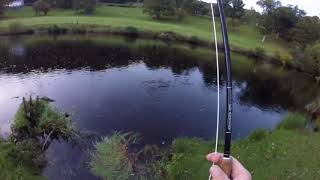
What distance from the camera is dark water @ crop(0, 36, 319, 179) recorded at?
108 ft

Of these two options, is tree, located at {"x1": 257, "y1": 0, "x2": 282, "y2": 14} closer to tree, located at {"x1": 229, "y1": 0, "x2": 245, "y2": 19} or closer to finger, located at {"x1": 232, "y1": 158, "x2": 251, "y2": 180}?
tree, located at {"x1": 229, "y1": 0, "x2": 245, "y2": 19}

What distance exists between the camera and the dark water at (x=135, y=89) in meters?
32.9

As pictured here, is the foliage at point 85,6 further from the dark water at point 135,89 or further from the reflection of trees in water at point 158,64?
the reflection of trees in water at point 158,64

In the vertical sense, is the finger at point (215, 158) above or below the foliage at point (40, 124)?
above

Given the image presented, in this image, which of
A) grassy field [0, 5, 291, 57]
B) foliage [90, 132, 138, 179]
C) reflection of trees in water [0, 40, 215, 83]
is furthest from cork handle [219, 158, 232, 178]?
grassy field [0, 5, 291, 57]

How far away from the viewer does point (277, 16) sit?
254 feet

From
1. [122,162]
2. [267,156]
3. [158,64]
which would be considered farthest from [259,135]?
[158,64]

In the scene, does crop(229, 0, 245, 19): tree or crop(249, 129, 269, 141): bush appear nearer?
crop(249, 129, 269, 141): bush

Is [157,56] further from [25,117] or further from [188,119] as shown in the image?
[25,117]

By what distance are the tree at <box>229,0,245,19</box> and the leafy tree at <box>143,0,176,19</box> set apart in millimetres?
14874

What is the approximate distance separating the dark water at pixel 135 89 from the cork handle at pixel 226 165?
20.2 meters

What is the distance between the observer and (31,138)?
27.2 metres

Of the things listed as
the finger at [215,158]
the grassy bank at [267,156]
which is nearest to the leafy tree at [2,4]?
the grassy bank at [267,156]

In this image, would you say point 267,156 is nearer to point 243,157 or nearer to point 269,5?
point 243,157
